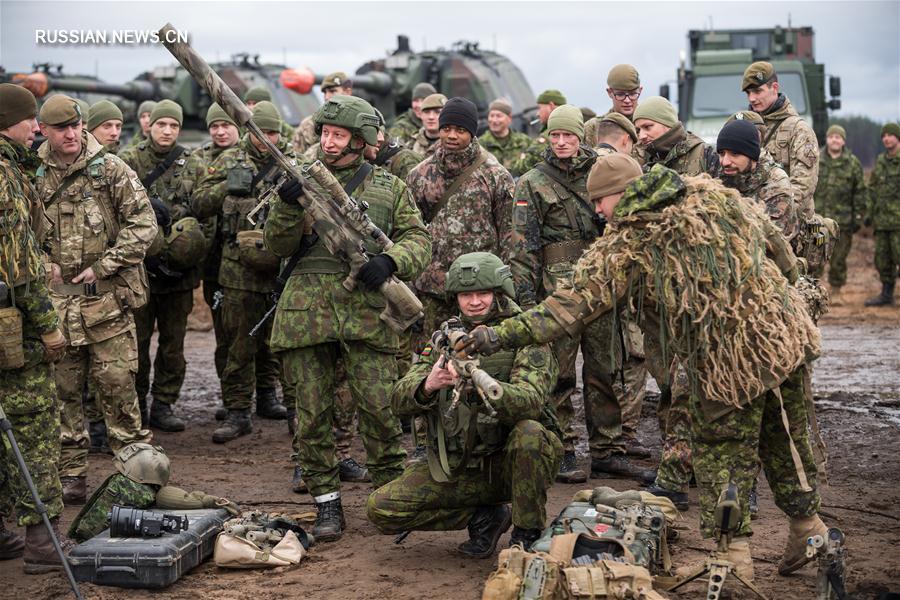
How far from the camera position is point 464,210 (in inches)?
327

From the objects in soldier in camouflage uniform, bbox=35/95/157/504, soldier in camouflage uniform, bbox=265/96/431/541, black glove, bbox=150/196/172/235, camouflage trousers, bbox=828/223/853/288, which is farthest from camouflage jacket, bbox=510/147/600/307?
camouflage trousers, bbox=828/223/853/288

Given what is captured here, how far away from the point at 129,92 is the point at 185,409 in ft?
29.5

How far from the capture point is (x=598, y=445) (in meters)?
7.82

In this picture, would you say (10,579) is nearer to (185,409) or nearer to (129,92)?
(185,409)

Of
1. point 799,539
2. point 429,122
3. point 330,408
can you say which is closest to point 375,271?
point 330,408

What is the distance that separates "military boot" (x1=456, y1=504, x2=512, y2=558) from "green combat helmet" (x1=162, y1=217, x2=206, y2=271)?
3786 millimetres

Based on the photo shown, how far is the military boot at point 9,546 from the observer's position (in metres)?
6.39

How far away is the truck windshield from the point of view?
17516 mm

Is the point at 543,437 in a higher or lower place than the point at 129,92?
lower

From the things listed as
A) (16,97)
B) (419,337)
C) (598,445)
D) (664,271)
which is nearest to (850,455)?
(598,445)

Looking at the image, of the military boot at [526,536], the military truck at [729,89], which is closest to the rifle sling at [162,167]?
the military boot at [526,536]

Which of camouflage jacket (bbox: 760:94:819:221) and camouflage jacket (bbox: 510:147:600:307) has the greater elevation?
camouflage jacket (bbox: 760:94:819:221)

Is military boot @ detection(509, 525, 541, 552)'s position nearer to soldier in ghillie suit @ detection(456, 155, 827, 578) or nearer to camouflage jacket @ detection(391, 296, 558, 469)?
camouflage jacket @ detection(391, 296, 558, 469)

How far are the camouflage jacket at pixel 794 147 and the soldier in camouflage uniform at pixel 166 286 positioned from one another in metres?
4.30
